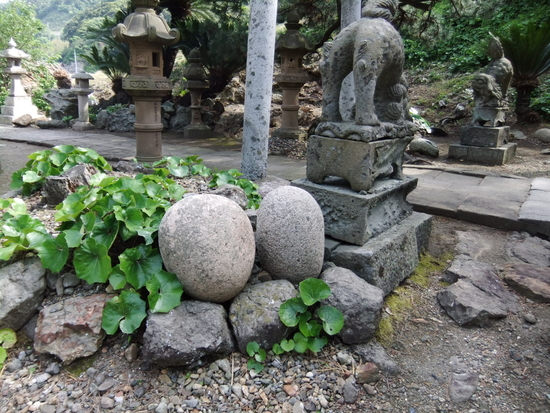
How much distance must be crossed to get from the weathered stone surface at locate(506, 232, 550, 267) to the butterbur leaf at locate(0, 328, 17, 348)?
141 inches

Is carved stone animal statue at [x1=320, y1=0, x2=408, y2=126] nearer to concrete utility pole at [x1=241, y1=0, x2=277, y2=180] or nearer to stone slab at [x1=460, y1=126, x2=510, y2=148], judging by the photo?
concrete utility pole at [x1=241, y1=0, x2=277, y2=180]

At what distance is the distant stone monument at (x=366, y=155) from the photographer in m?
2.80

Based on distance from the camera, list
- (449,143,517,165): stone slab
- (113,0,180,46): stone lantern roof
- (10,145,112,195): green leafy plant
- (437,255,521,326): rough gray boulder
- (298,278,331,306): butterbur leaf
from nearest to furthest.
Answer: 1. (298,278,331,306): butterbur leaf
2. (437,255,521,326): rough gray boulder
3. (10,145,112,195): green leafy plant
4. (113,0,180,46): stone lantern roof
5. (449,143,517,165): stone slab

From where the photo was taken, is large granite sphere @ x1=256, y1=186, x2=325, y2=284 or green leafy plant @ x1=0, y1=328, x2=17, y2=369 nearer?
green leafy plant @ x1=0, y1=328, x2=17, y2=369

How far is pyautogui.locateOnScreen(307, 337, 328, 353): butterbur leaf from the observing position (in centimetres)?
229

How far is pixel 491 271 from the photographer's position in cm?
309

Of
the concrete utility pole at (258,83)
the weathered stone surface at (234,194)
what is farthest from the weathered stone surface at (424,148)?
the weathered stone surface at (234,194)

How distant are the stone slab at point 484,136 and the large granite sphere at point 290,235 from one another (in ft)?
18.8

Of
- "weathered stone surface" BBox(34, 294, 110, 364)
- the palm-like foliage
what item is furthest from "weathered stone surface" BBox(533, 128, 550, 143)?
"weathered stone surface" BBox(34, 294, 110, 364)

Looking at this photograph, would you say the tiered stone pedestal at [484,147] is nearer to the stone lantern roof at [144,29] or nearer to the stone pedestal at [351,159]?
the stone pedestal at [351,159]

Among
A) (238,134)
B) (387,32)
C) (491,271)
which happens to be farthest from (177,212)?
(238,134)

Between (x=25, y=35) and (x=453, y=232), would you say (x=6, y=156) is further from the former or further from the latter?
(x=25, y=35)

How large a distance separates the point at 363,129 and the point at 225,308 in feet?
4.79

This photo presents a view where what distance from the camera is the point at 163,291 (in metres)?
2.26
